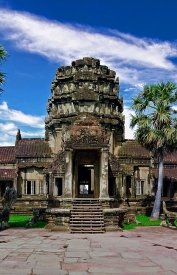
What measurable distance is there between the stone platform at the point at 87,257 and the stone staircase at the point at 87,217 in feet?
11.1

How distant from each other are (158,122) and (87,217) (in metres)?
9.25

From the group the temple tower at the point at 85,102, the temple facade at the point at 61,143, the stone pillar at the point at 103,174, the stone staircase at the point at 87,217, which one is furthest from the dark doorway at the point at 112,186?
the temple facade at the point at 61,143

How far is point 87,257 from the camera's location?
9.48 meters

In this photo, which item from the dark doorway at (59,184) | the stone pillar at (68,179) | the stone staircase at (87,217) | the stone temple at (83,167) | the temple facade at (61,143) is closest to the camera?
the stone staircase at (87,217)

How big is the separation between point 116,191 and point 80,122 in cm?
482

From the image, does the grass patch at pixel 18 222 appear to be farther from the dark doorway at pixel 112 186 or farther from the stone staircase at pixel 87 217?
the dark doorway at pixel 112 186

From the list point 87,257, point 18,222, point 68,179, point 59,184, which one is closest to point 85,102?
point 59,184

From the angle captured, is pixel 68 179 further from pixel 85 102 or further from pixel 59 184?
pixel 85 102

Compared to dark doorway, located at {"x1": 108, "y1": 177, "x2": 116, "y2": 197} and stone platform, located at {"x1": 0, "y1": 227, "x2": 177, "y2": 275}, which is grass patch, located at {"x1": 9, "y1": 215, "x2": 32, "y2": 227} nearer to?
dark doorway, located at {"x1": 108, "y1": 177, "x2": 116, "y2": 197}

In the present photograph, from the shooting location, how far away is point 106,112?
29.9m

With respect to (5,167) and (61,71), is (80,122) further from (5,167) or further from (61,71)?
(5,167)

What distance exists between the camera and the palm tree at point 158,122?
22.8 meters

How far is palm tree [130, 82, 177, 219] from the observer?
22.8 m

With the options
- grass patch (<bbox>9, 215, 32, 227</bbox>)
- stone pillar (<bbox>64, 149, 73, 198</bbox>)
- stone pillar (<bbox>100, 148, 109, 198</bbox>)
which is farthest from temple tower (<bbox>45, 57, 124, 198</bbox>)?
stone pillar (<bbox>64, 149, 73, 198</bbox>)
